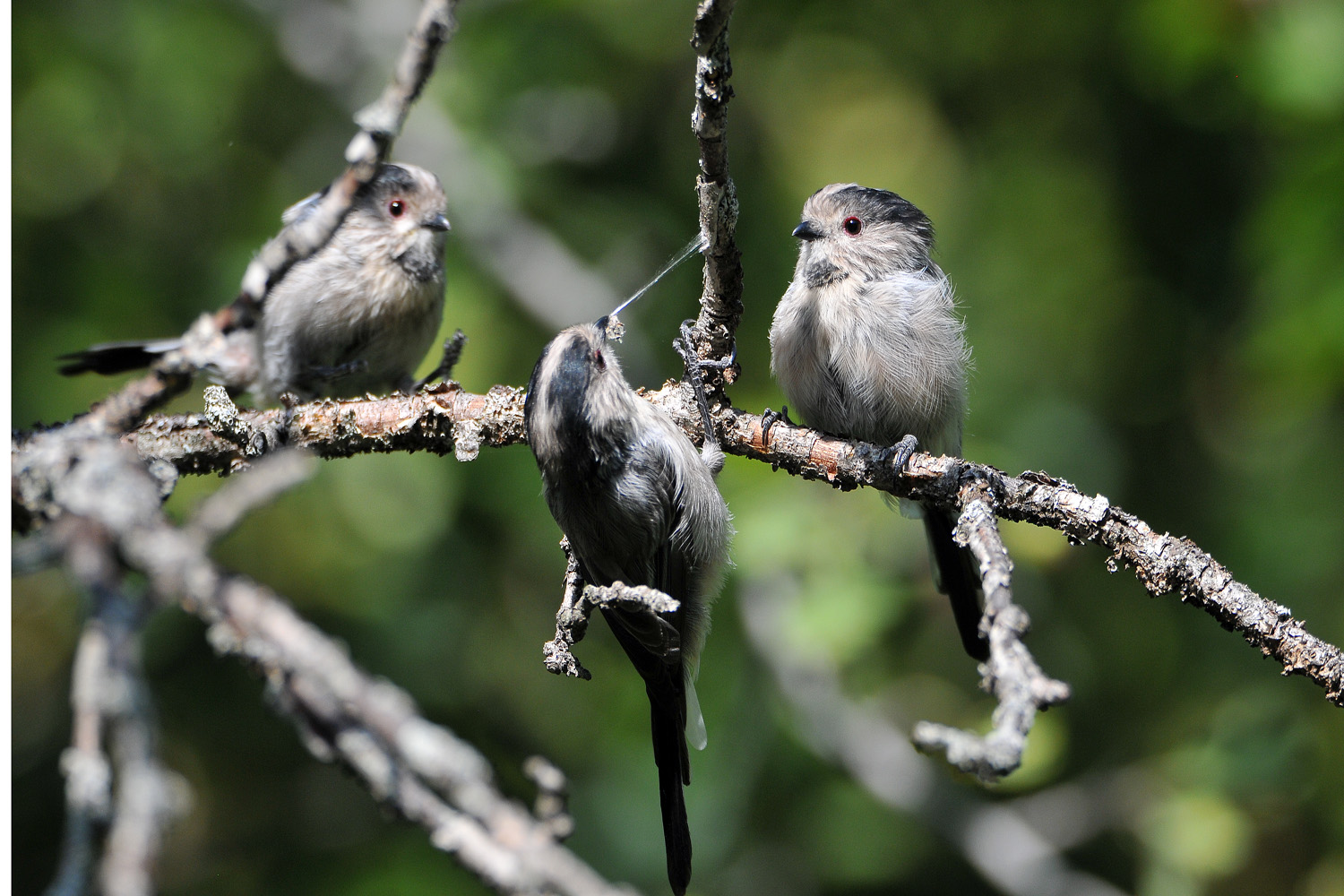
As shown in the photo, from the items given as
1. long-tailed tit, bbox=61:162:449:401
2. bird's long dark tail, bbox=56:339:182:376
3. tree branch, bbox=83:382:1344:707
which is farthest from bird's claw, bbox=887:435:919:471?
Answer: bird's long dark tail, bbox=56:339:182:376

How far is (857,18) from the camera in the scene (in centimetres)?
642

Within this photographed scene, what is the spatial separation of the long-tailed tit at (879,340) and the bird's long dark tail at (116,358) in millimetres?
2693

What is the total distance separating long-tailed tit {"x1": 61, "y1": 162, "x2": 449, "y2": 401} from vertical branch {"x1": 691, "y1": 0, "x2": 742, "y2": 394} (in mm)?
1921

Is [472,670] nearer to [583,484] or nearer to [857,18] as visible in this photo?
[583,484]

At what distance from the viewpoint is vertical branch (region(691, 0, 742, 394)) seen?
1892 millimetres

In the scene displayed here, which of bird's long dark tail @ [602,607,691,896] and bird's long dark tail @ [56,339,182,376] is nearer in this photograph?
bird's long dark tail @ [602,607,691,896]

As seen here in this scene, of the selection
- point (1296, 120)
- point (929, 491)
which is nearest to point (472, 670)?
point (929, 491)

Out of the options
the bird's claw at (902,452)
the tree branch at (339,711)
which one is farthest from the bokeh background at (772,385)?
the tree branch at (339,711)

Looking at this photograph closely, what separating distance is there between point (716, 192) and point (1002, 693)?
4.51 ft

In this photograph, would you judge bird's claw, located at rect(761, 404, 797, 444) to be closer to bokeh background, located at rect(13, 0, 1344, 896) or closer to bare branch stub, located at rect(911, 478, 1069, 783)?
bare branch stub, located at rect(911, 478, 1069, 783)

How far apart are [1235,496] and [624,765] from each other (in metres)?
4.00

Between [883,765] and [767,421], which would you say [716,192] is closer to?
[767,421]

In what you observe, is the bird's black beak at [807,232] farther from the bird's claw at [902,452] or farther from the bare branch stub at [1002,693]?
the bare branch stub at [1002,693]

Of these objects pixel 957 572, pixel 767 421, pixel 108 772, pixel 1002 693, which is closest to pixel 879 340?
pixel 767 421
